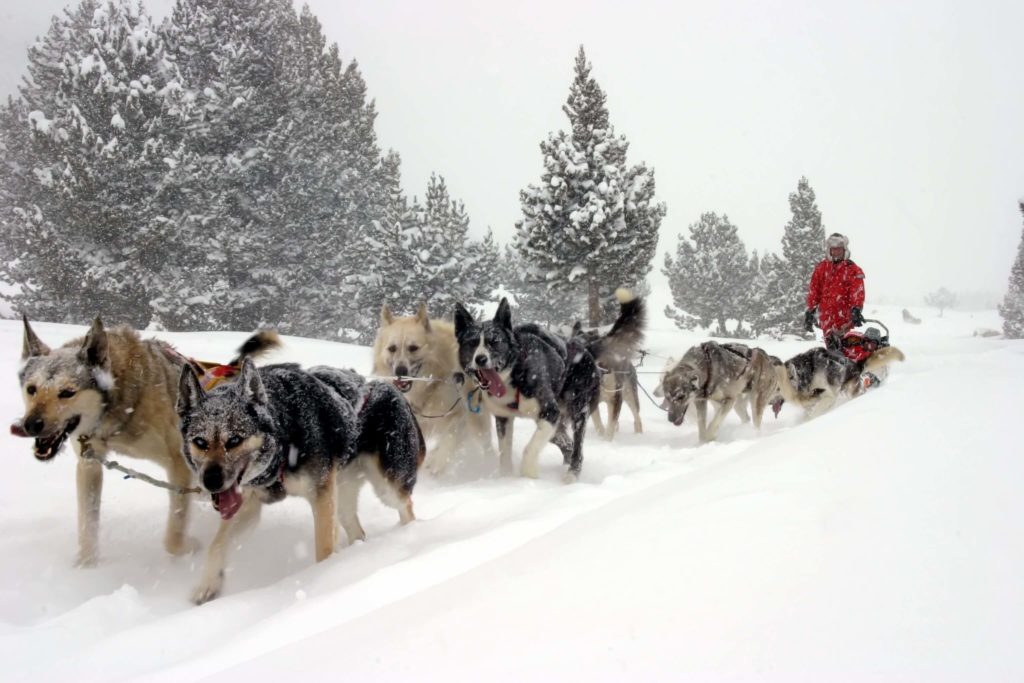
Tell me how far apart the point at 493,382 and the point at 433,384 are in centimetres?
123

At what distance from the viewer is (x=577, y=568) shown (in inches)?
66.2

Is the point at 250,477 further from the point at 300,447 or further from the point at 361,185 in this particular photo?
the point at 361,185

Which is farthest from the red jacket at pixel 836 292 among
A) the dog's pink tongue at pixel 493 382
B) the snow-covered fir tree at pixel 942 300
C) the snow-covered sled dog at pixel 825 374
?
the snow-covered fir tree at pixel 942 300

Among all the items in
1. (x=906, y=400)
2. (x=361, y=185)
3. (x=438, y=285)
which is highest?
(x=361, y=185)

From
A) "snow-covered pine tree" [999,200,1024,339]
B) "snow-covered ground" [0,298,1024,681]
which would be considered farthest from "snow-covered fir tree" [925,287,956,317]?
"snow-covered ground" [0,298,1024,681]

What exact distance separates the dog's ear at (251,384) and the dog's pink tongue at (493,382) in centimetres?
255

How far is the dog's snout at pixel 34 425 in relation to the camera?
9.84 feet

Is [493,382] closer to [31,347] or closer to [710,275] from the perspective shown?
[31,347]

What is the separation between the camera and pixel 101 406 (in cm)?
341

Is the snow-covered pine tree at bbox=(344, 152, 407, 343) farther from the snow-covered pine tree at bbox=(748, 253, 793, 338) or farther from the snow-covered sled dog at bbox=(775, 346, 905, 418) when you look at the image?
the snow-covered pine tree at bbox=(748, 253, 793, 338)

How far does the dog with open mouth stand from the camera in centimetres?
532

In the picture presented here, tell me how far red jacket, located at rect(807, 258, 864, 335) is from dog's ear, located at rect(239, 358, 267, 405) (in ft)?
25.4

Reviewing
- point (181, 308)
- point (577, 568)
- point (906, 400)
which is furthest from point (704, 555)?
point (181, 308)

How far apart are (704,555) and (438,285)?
22.6 meters
